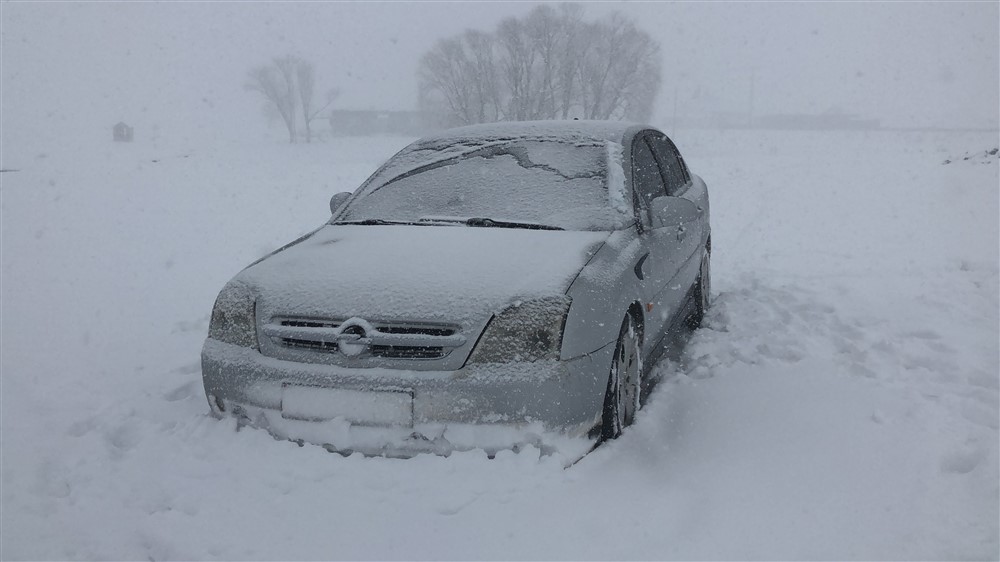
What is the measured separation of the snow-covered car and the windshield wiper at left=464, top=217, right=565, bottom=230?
0.01 metres

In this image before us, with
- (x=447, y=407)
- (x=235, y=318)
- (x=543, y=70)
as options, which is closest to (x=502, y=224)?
(x=447, y=407)

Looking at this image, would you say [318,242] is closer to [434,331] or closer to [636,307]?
[434,331]

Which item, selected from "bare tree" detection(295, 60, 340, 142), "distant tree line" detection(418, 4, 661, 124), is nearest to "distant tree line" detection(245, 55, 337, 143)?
"bare tree" detection(295, 60, 340, 142)

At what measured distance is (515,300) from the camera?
2.63 m

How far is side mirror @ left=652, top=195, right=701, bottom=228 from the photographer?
363 cm

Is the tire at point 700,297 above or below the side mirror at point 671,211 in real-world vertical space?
below

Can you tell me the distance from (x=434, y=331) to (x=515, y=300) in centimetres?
33

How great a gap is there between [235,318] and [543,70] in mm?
48903

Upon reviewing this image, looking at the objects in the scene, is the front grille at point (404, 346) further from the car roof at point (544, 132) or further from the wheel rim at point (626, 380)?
the car roof at point (544, 132)

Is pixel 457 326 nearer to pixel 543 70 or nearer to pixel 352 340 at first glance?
pixel 352 340

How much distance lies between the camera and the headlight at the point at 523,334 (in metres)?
2.56

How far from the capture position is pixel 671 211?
12.0 feet

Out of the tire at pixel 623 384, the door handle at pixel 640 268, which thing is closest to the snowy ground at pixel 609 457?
the tire at pixel 623 384

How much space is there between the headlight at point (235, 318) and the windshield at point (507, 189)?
1.01 meters
